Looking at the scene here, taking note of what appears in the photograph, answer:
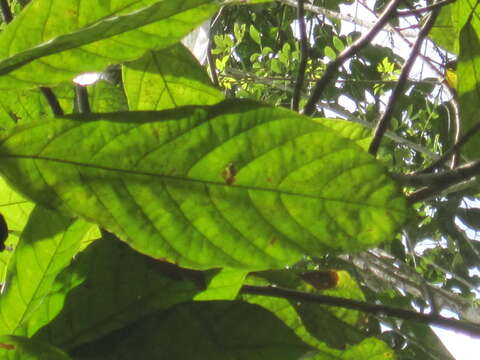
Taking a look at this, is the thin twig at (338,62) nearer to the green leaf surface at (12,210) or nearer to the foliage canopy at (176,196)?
the foliage canopy at (176,196)

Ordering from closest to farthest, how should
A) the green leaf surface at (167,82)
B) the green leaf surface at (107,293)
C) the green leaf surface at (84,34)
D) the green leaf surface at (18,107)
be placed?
1. the green leaf surface at (84,34)
2. the green leaf surface at (107,293)
3. the green leaf surface at (167,82)
4. the green leaf surface at (18,107)

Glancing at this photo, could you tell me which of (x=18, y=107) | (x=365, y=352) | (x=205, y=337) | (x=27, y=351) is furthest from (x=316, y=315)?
(x=18, y=107)

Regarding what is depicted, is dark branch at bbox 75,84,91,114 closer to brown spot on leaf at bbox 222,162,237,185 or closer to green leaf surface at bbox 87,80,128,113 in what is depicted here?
green leaf surface at bbox 87,80,128,113

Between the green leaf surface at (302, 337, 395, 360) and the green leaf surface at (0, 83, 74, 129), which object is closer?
the green leaf surface at (302, 337, 395, 360)

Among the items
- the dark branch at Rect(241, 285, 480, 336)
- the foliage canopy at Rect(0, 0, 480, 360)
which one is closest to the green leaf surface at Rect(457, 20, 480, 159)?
the foliage canopy at Rect(0, 0, 480, 360)

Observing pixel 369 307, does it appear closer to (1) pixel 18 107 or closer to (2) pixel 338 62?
(2) pixel 338 62

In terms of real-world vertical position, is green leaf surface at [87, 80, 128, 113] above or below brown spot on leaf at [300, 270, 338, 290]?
above

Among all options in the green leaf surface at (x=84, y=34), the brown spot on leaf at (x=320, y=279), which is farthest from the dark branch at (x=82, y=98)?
the brown spot on leaf at (x=320, y=279)
